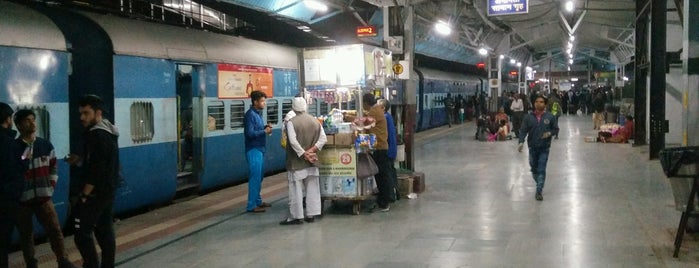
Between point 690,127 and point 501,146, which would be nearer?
point 690,127

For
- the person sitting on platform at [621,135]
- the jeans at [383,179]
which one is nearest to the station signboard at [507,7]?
the person sitting on platform at [621,135]

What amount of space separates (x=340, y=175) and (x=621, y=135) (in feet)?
47.4

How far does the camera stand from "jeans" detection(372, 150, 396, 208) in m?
9.98

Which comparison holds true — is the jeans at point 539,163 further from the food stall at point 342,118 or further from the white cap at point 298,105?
the white cap at point 298,105

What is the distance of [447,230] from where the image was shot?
27.6ft

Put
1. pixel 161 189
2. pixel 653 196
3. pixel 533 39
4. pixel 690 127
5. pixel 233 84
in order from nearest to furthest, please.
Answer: pixel 690 127
pixel 161 189
pixel 653 196
pixel 233 84
pixel 533 39

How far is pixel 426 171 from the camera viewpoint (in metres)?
14.7

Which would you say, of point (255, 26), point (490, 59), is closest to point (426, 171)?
point (255, 26)

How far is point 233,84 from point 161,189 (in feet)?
9.11

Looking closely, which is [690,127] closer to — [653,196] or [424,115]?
[653,196]

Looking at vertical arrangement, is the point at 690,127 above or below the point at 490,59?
below

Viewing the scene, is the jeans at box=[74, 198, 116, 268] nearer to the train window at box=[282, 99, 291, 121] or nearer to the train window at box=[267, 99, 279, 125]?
the train window at box=[267, 99, 279, 125]

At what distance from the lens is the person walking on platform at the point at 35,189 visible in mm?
6301

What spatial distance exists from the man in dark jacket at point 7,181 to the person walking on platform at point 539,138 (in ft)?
24.1
